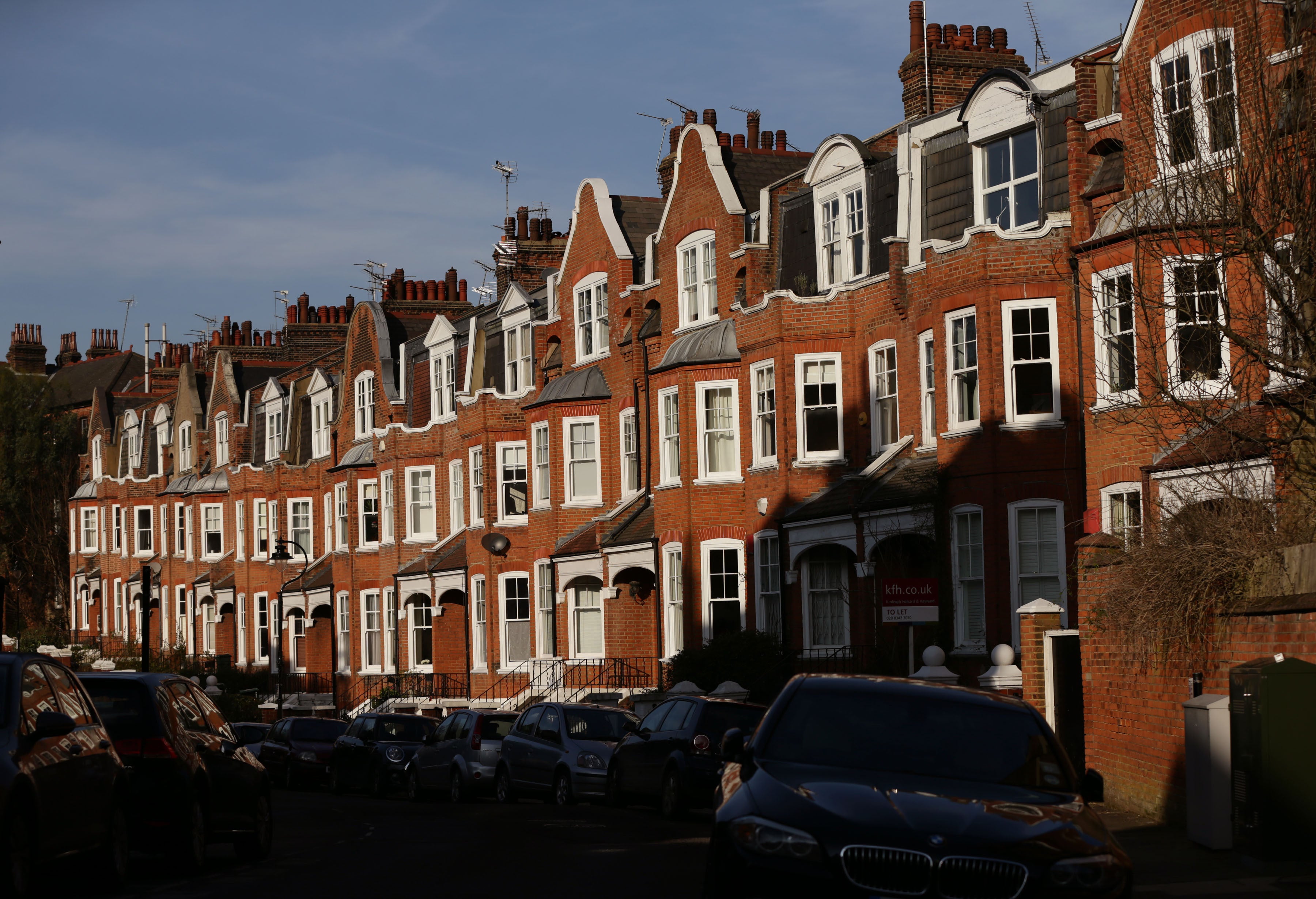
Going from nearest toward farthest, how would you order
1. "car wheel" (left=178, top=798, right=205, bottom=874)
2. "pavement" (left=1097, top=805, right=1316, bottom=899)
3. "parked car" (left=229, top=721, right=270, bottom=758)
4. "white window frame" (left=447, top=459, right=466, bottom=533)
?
1. "pavement" (left=1097, top=805, right=1316, bottom=899)
2. "car wheel" (left=178, top=798, right=205, bottom=874)
3. "parked car" (left=229, top=721, right=270, bottom=758)
4. "white window frame" (left=447, top=459, right=466, bottom=533)

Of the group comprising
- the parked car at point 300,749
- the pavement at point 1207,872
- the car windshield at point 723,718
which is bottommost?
the parked car at point 300,749

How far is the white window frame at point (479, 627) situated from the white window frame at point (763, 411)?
1328cm

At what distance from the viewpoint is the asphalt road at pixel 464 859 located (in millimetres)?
12938

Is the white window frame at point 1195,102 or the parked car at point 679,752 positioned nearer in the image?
the white window frame at point 1195,102

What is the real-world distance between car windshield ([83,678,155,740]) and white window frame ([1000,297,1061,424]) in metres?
15.2

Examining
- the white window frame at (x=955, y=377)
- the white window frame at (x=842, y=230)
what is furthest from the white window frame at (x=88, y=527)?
the white window frame at (x=955, y=377)

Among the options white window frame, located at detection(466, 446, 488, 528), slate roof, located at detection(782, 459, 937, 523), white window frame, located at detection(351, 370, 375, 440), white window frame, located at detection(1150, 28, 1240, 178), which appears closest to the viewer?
white window frame, located at detection(1150, 28, 1240, 178)

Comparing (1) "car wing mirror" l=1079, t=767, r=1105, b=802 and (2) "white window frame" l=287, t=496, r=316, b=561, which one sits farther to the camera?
(2) "white window frame" l=287, t=496, r=316, b=561

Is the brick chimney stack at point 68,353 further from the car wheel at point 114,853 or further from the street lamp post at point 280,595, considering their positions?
the car wheel at point 114,853

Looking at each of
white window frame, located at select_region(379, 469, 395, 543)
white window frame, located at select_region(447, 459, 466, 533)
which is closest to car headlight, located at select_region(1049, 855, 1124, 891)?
white window frame, located at select_region(447, 459, 466, 533)

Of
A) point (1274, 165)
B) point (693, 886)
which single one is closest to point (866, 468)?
point (1274, 165)

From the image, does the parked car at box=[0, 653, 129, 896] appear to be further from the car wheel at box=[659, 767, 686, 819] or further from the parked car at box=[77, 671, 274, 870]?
the car wheel at box=[659, 767, 686, 819]

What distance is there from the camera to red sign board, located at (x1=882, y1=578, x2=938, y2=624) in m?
22.6

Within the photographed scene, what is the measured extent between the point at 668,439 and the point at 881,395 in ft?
21.0
